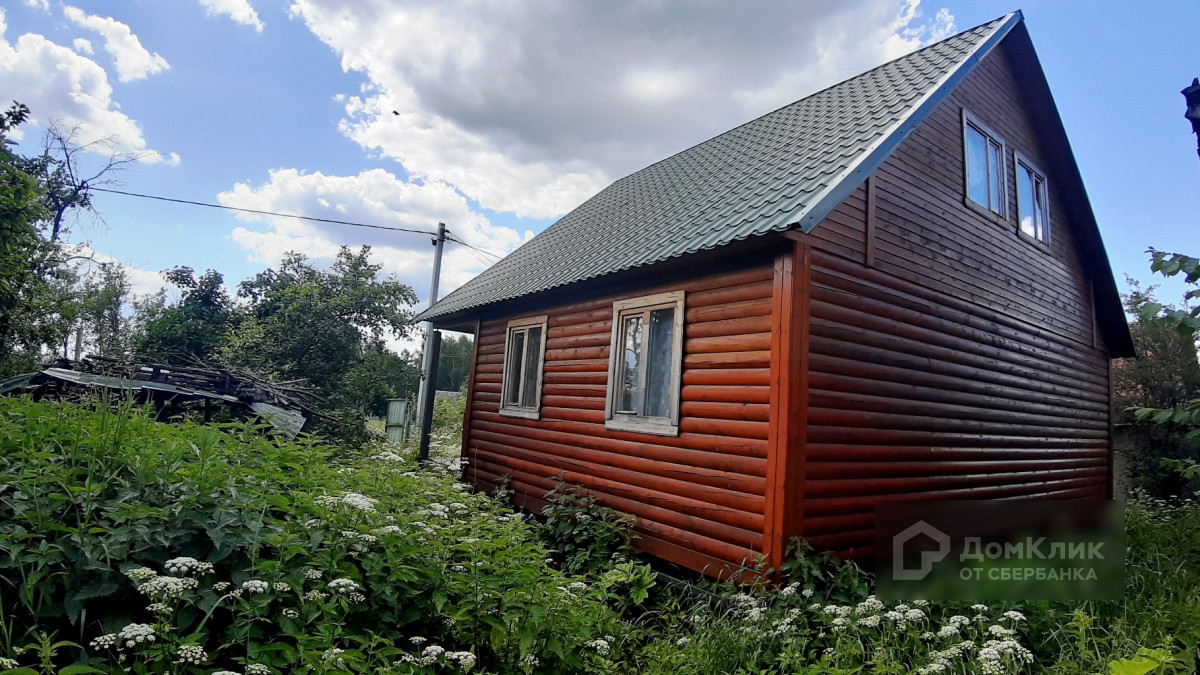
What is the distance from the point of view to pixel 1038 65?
800cm

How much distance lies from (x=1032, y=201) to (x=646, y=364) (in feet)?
21.5

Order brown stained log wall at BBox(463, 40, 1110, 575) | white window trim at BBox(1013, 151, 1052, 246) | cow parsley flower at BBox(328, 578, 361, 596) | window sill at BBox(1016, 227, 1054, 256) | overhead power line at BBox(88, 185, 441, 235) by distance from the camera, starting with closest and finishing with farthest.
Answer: cow parsley flower at BBox(328, 578, 361, 596), brown stained log wall at BBox(463, 40, 1110, 575), window sill at BBox(1016, 227, 1054, 256), white window trim at BBox(1013, 151, 1052, 246), overhead power line at BBox(88, 185, 441, 235)

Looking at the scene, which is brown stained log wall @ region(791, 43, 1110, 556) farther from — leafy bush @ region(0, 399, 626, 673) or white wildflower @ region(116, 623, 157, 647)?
white wildflower @ region(116, 623, 157, 647)

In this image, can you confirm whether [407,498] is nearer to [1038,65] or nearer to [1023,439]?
[1023,439]

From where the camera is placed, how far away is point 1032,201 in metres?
8.46

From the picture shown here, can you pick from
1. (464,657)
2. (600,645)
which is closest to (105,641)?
(464,657)

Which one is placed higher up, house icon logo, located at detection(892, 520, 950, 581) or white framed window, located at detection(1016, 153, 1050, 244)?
white framed window, located at detection(1016, 153, 1050, 244)

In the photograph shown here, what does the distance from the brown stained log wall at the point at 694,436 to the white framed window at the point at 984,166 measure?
386cm

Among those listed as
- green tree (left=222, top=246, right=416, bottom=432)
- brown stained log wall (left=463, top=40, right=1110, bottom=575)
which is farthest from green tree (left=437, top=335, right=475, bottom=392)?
brown stained log wall (left=463, top=40, right=1110, bottom=575)

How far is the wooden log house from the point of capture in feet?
16.3

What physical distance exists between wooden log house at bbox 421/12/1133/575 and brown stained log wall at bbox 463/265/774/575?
21mm

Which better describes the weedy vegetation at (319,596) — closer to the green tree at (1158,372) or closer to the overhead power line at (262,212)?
the green tree at (1158,372)

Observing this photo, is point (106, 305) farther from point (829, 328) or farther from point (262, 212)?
point (829, 328)

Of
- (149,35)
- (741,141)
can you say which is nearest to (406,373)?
(149,35)
